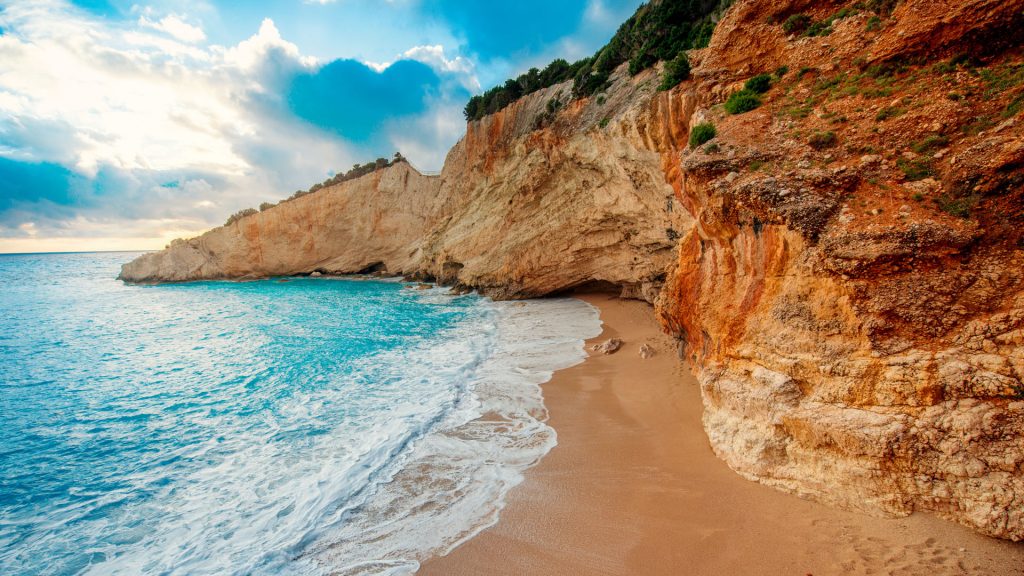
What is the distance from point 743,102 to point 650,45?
10774 mm

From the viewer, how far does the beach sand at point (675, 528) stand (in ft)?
12.3

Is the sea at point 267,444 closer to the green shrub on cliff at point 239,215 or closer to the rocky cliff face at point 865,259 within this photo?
the rocky cliff face at point 865,259

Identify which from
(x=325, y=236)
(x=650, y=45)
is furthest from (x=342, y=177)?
(x=650, y=45)

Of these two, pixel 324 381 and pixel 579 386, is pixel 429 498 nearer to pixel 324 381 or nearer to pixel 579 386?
pixel 579 386

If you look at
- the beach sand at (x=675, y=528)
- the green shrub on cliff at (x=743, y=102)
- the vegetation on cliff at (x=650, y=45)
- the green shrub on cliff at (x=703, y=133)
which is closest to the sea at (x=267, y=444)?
the beach sand at (x=675, y=528)

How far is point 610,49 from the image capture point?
20.0 metres

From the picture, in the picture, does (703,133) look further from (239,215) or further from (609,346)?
(239,215)

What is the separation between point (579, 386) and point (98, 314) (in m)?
28.8

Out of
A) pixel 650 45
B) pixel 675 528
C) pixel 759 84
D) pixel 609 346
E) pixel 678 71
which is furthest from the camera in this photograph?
pixel 650 45

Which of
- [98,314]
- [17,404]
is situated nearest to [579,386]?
[17,404]

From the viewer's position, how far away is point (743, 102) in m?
7.15

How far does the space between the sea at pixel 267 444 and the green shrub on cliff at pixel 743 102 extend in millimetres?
6744

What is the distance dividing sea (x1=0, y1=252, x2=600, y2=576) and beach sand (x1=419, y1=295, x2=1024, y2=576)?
1.66 feet

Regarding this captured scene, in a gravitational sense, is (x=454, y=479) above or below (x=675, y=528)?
below
